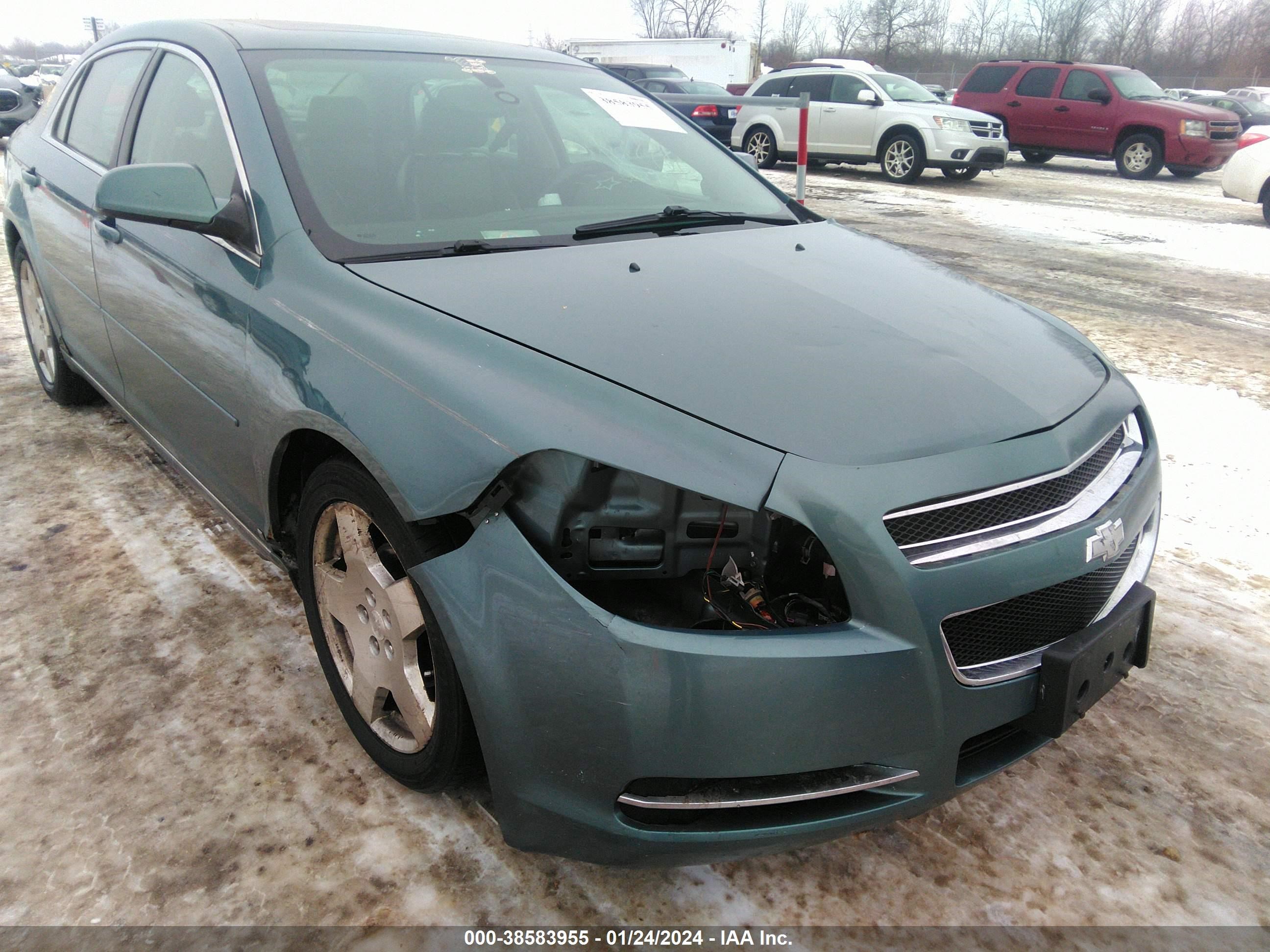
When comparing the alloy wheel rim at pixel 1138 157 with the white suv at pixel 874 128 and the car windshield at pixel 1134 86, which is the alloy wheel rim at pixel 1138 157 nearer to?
the car windshield at pixel 1134 86

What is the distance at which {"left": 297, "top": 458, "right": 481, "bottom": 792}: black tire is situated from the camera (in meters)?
Answer: 1.75

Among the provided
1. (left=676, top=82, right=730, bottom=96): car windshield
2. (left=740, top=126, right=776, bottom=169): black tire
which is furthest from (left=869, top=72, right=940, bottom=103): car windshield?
(left=676, top=82, right=730, bottom=96): car windshield

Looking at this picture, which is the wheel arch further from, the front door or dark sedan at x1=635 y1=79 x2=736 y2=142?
the front door

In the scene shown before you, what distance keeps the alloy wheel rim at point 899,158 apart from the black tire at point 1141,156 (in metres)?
4.21

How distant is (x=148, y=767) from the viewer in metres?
2.16

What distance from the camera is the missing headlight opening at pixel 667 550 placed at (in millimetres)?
1603

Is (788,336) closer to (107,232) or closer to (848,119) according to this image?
(107,232)

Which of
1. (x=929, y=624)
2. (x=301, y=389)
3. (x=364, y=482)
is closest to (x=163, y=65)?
(x=301, y=389)

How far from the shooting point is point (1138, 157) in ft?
49.0

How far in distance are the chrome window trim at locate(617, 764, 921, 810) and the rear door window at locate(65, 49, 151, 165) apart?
9.75 ft

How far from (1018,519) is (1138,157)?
16.1 meters

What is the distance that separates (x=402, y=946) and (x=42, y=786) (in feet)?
3.30

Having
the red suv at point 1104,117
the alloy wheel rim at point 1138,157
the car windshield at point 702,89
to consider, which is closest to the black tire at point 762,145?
the car windshield at point 702,89

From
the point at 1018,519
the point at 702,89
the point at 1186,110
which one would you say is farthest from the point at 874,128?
the point at 1018,519
